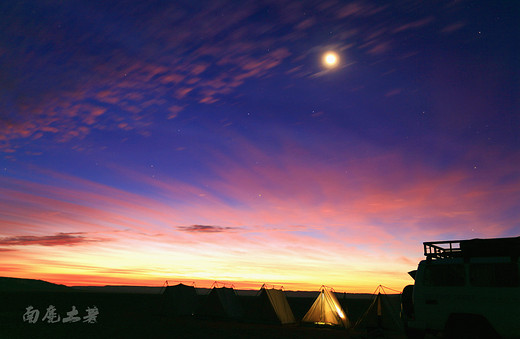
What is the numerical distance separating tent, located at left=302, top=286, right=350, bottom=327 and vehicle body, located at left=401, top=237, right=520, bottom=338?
612 inches

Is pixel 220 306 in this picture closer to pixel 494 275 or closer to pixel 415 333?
pixel 415 333

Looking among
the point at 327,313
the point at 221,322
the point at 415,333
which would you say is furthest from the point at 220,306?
the point at 415,333

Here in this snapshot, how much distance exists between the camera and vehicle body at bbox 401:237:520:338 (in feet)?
29.8

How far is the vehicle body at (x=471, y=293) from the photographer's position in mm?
9078

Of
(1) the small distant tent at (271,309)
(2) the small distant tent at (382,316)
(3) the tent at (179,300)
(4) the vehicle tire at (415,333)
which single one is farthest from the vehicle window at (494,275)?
(3) the tent at (179,300)

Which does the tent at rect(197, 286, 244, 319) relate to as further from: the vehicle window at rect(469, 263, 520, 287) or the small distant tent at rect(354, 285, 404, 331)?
the vehicle window at rect(469, 263, 520, 287)

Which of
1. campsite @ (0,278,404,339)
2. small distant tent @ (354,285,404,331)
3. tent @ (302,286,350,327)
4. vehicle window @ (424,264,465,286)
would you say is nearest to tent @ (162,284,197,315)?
campsite @ (0,278,404,339)

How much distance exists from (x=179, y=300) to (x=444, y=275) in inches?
973

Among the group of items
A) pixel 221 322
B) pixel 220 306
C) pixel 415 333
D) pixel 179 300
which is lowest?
pixel 221 322

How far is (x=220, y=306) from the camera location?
2833 cm

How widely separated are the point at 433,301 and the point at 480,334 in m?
1.22

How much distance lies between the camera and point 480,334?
9.29 m

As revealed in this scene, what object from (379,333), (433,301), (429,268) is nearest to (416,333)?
(433,301)

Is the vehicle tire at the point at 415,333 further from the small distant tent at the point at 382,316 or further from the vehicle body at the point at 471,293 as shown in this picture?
the small distant tent at the point at 382,316
